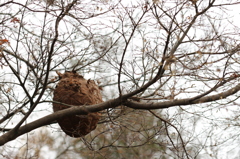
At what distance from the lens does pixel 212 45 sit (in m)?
4.55

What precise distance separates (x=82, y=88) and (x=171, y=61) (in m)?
1.58

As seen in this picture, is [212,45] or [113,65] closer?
[212,45]

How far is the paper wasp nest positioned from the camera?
195 inches

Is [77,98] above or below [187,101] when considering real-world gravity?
above

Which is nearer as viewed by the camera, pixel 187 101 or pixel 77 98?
pixel 187 101

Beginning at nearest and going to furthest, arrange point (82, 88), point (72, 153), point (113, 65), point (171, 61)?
1. point (171, 61)
2. point (82, 88)
3. point (113, 65)
4. point (72, 153)

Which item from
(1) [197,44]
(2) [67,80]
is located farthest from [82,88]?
(1) [197,44]

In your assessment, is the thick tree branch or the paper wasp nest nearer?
the thick tree branch

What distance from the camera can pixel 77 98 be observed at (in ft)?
16.2

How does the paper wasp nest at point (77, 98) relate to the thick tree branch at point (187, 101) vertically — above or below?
above

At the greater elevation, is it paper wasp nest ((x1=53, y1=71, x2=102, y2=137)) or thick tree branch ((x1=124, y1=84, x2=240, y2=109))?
paper wasp nest ((x1=53, y1=71, x2=102, y2=137))

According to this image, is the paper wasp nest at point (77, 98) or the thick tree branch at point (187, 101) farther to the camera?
the paper wasp nest at point (77, 98)

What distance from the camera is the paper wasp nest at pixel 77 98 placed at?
4.94 m

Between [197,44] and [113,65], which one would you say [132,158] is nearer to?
[113,65]
